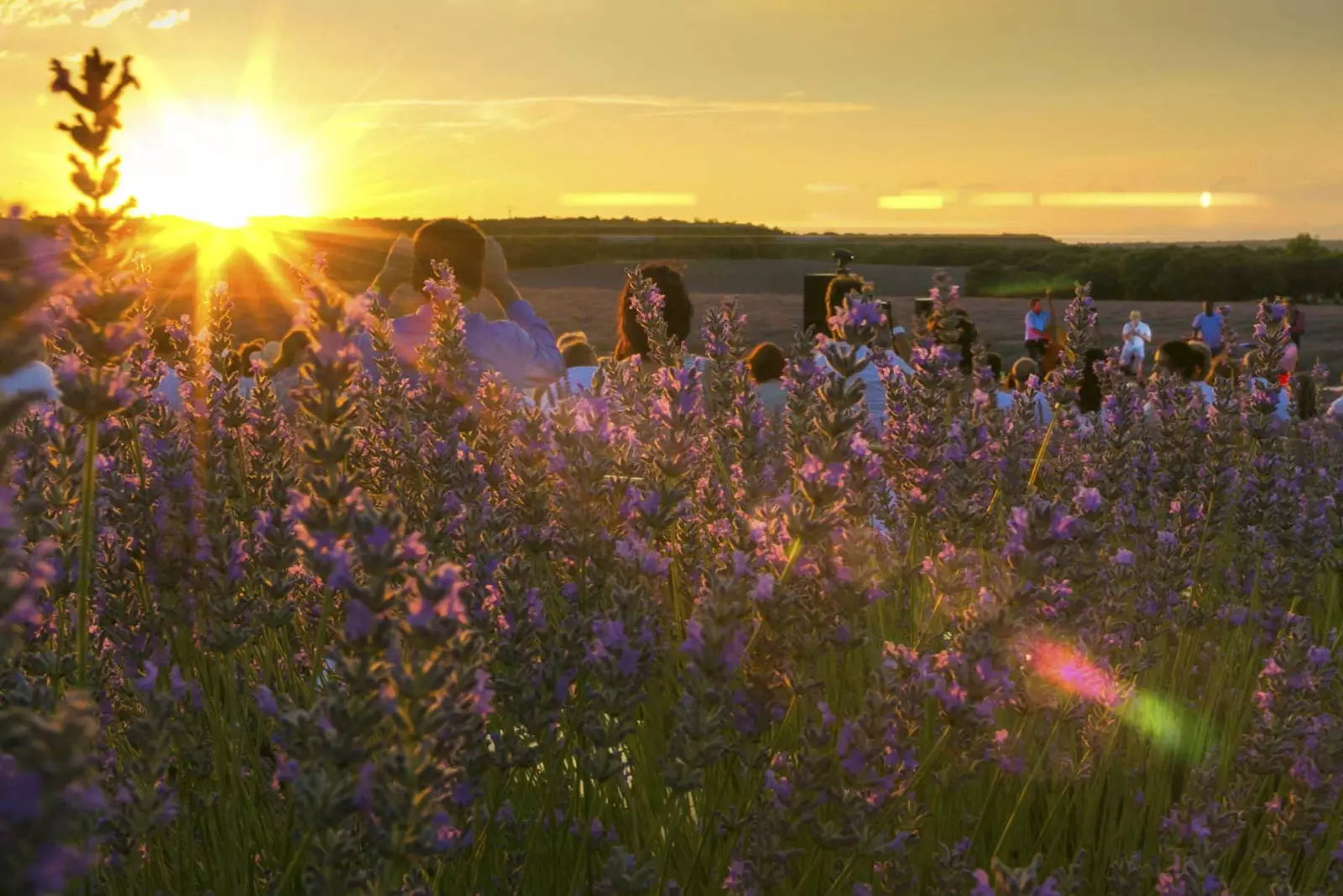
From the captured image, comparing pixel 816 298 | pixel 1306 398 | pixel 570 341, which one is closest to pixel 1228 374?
pixel 1306 398

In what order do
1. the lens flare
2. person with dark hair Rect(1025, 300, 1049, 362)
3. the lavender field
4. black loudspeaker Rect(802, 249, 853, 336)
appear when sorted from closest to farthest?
the lavender field, the lens flare, black loudspeaker Rect(802, 249, 853, 336), person with dark hair Rect(1025, 300, 1049, 362)

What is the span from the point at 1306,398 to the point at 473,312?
13.7 ft

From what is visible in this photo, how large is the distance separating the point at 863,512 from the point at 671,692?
82 centimetres

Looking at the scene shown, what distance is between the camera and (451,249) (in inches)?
218

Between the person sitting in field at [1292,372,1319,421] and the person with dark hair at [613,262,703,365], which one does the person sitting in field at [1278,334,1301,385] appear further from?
the person with dark hair at [613,262,703,365]

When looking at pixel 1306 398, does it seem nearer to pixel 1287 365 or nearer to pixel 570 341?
pixel 1287 365

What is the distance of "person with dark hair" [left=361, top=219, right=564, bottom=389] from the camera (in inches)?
201

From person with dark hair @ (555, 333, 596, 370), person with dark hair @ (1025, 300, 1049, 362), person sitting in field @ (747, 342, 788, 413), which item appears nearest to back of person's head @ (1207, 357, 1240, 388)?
person sitting in field @ (747, 342, 788, 413)

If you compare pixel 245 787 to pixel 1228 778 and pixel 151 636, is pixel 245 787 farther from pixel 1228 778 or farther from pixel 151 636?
pixel 1228 778

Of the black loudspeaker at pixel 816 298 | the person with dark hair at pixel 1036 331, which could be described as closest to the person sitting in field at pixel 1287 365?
the black loudspeaker at pixel 816 298

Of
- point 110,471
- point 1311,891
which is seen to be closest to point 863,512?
point 1311,891

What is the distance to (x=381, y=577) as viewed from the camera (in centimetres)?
101

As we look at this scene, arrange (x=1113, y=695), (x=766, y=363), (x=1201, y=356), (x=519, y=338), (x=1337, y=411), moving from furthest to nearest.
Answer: (x=1201, y=356)
(x=1337, y=411)
(x=766, y=363)
(x=519, y=338)
(x=1113, y=695)

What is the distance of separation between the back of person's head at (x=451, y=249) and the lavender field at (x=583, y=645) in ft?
7.65
